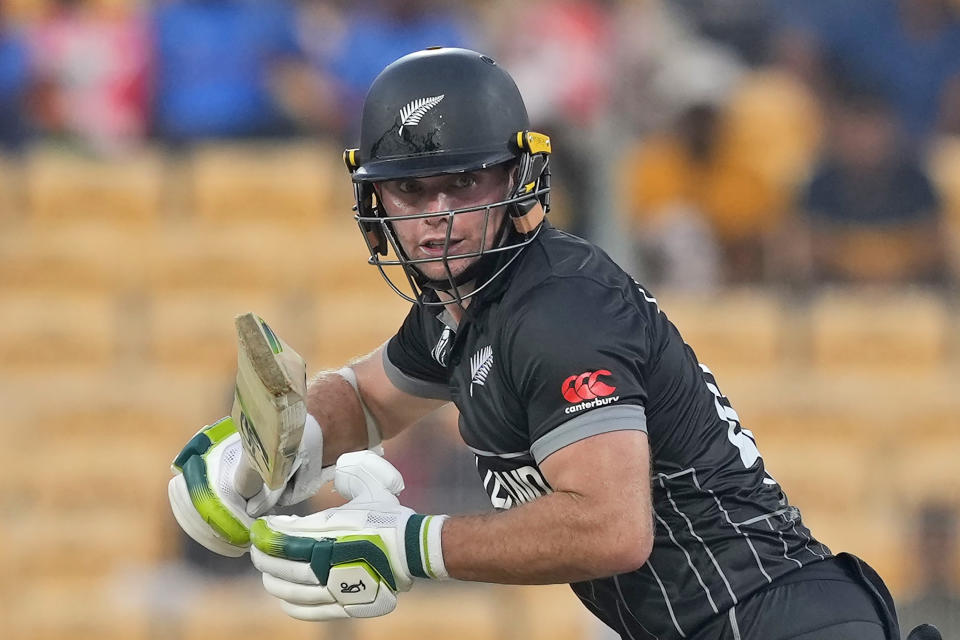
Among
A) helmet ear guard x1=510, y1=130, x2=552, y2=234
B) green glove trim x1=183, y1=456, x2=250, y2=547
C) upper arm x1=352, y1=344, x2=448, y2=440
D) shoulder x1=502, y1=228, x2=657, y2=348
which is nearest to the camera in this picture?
shoulder x1=502, y1=228, x2=657, y2=348

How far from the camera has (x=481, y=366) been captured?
11.3ft

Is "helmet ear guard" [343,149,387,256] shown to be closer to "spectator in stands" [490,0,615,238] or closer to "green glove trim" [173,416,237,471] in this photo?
"green glove trim" [173,416,237,471]

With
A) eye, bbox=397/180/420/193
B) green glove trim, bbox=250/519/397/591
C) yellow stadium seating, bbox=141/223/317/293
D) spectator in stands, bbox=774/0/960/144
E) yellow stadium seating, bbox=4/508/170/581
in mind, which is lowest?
yellow stadium seating, bbox=4/508/170/581

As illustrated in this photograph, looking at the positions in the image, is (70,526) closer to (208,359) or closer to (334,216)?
→ (208,359)

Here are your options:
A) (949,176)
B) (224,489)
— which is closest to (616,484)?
(224,489)

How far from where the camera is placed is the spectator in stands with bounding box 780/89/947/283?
29.9 ft

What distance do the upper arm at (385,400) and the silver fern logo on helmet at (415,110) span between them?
0.95 meters

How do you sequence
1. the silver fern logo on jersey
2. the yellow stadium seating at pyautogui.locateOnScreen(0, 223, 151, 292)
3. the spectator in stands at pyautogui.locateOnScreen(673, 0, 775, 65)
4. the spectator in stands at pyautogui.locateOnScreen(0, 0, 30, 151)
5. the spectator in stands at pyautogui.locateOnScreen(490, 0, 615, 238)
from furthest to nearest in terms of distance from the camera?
1. the spectator in stands at pyautogui.locateOnScreen(673, 0, 775, 65)
2. the spectator in stands at pyautogui.locateOnScreen(0, 0, 30, 151)
3. the yellow stadium seating at pyautogui.locateOnScreen(0, 223, 151, 292)
4. the spectator in stands at pyautogui.locateOnScreen(490, 0, 615, 238)
5. the silver fern logo on jersey

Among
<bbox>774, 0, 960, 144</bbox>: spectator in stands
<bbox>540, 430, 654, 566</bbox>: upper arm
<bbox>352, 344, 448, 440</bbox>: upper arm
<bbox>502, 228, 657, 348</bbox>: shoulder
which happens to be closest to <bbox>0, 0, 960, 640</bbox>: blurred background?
<bbox>774, 0, 960, 144</bbox>: spectator in stands

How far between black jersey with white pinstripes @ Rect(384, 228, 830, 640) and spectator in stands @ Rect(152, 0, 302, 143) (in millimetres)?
6129

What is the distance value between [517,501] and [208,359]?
5.67m

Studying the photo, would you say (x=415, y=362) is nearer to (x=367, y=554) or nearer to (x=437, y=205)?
(x=437, y=205)

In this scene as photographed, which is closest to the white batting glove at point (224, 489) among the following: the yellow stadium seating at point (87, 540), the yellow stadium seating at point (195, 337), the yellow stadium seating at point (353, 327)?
the yellow stadium seating at point (87, 540)

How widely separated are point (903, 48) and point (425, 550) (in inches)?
317
